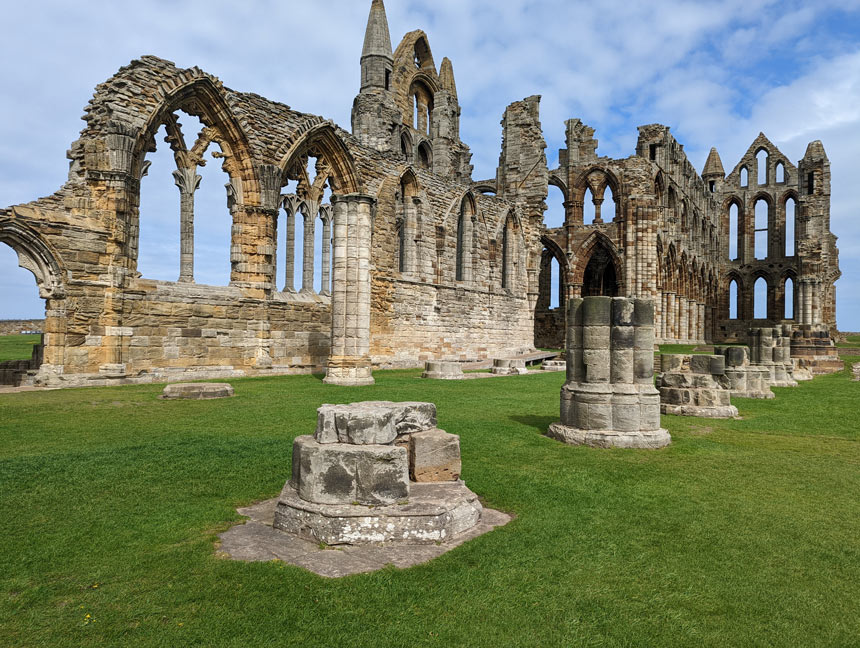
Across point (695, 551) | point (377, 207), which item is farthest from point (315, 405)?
point (377, 207)

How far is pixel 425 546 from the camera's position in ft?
11.3

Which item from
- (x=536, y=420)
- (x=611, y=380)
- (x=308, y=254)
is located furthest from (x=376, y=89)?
(x=611, y=380)

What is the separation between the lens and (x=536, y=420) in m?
8.03

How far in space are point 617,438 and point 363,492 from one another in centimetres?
370

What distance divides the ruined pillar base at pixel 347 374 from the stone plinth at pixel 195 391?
2.93m

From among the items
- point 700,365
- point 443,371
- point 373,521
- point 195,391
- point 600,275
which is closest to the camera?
point 373,521

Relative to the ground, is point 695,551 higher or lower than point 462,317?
lower

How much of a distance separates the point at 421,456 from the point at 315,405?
5047 millimetres

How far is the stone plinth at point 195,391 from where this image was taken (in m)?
9.31

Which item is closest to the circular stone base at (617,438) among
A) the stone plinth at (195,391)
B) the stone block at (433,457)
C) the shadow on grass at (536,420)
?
the shadow on grass at (536,420)

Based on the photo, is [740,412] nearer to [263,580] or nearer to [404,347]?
[263,580]

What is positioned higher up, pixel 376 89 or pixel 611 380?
pixel 376 89

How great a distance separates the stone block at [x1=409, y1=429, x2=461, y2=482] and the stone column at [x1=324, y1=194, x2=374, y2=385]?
8.54m

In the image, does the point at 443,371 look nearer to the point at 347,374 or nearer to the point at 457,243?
the point at 347,374
